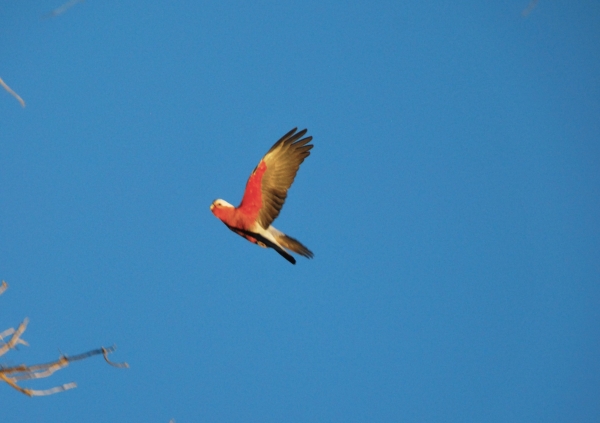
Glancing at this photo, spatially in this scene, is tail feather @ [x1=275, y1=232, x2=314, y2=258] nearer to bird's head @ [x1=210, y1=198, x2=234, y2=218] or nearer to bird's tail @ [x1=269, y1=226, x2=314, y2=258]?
bird's tail @ [x1=269, y1=226, x2=314, y2=258]

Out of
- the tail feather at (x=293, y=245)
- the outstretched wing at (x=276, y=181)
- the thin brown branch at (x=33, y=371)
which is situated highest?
the outstretched wing at (x=276, y=181)

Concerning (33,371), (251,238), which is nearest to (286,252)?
(251,238)

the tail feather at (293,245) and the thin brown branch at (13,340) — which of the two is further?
the tail feather at (293,245)

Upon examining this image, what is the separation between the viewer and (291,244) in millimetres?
9070

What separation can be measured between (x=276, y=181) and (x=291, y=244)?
92 cm

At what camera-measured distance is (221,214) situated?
9117 millimetres

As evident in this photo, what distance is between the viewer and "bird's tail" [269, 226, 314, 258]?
8984 mm

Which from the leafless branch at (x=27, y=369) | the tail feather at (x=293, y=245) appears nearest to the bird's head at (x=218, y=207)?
the tail feather at (x=293, y=245)

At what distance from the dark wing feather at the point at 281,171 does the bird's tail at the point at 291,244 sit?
0.78ft

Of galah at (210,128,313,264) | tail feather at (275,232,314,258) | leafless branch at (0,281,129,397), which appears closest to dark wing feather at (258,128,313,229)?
galah at (210,128,313,264)

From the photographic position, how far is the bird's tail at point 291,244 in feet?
29.5

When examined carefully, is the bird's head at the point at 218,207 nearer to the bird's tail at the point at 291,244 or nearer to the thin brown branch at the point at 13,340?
the bird's tail at the point at 291,244

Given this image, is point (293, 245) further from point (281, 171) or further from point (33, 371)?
point (33, 371)

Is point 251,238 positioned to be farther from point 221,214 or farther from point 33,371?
point 33,371
